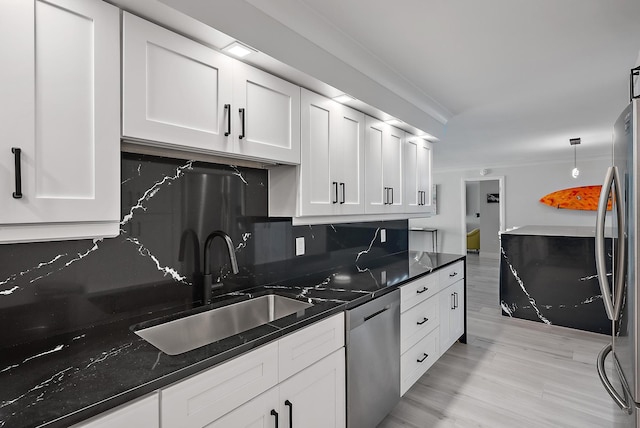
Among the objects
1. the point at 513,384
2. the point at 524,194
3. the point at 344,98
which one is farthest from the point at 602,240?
the point at 524,194

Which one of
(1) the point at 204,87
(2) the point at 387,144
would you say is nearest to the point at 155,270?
(1) the point at 204,87

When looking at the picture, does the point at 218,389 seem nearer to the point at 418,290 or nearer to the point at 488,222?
the point at 418,290

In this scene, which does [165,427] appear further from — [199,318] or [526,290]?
[526,290]

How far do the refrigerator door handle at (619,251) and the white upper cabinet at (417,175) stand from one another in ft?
5.68

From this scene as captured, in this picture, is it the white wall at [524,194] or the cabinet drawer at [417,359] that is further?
the white wall at [524,194]

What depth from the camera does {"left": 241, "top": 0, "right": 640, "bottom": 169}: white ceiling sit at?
181 cm

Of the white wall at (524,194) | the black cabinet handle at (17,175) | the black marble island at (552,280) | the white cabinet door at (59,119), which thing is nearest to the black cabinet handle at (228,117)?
the white cabinet door at (59,119)

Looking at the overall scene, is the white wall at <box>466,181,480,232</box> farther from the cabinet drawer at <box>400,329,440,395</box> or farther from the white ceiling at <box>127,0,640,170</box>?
the cabinet drawer at <box>400,329,440,395</box>

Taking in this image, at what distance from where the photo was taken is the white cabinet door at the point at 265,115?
160 centimetres

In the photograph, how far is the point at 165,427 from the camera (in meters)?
1.00

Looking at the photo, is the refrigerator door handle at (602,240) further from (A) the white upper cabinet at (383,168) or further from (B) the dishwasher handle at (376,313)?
(A) the white upper cabinet at (383,168)

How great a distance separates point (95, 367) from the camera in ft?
3.41

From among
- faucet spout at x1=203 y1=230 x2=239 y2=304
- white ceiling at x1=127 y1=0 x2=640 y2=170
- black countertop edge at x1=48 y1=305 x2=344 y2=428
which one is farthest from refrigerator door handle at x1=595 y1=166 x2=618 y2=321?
faucet spout at x1=203 y1=230 x2=239 y2=304

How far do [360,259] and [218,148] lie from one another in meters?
1.86
